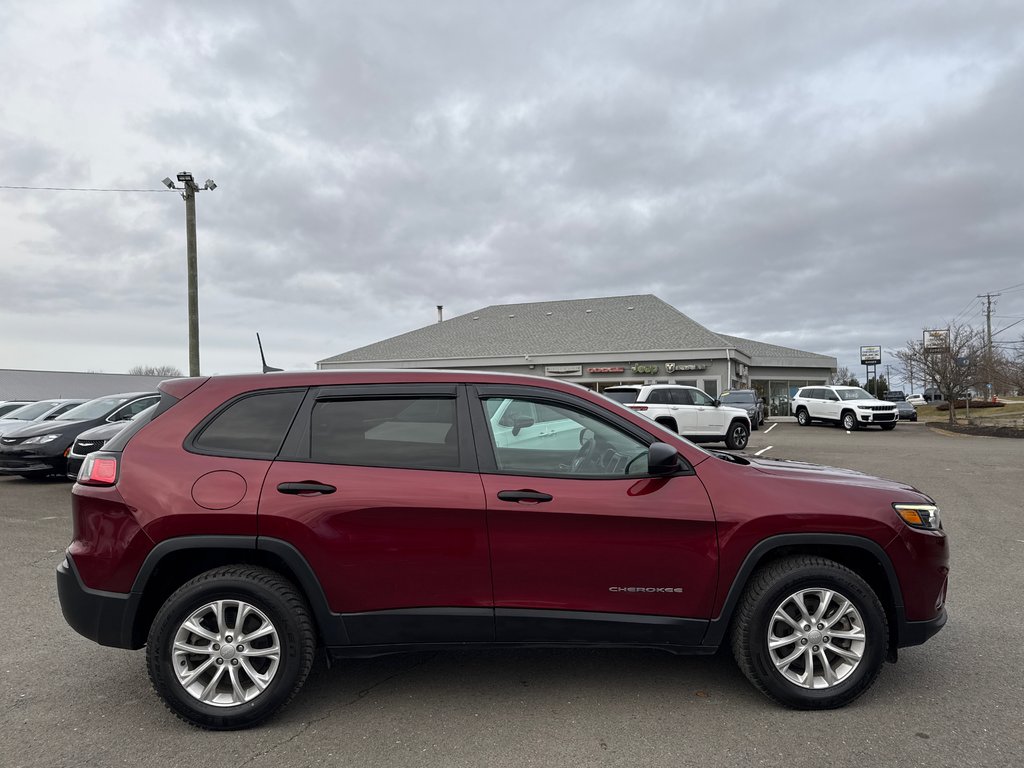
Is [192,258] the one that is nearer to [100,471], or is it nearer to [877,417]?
[100,471]

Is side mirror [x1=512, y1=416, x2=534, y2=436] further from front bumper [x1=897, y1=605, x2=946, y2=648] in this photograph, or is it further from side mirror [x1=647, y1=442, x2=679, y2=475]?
front bumper [x1=897, y1=605, x2=946, y2=648]

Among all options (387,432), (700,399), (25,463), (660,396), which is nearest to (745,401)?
(700,399)

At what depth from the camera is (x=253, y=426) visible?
140 inches

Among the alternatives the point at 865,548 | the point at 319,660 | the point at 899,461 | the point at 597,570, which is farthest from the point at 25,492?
the point at 899,461

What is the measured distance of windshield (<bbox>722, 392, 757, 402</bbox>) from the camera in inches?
1122

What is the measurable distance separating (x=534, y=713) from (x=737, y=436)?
659 inches

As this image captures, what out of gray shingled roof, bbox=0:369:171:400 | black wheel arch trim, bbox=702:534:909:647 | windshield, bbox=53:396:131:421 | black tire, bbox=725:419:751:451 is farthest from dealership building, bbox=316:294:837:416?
black wheel arch trim, bbox=702:534:909:647

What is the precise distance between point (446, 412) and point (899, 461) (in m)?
14.6

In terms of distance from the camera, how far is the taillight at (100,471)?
3428mm

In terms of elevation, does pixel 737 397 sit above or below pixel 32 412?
below

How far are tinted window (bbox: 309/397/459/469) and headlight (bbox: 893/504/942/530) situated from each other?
226cm

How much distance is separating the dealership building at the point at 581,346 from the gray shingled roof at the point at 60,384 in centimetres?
1710

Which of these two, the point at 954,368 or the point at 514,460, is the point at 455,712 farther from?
the point at 954,368

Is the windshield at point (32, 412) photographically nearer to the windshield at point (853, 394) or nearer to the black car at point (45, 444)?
the black car at point (45, 444)
